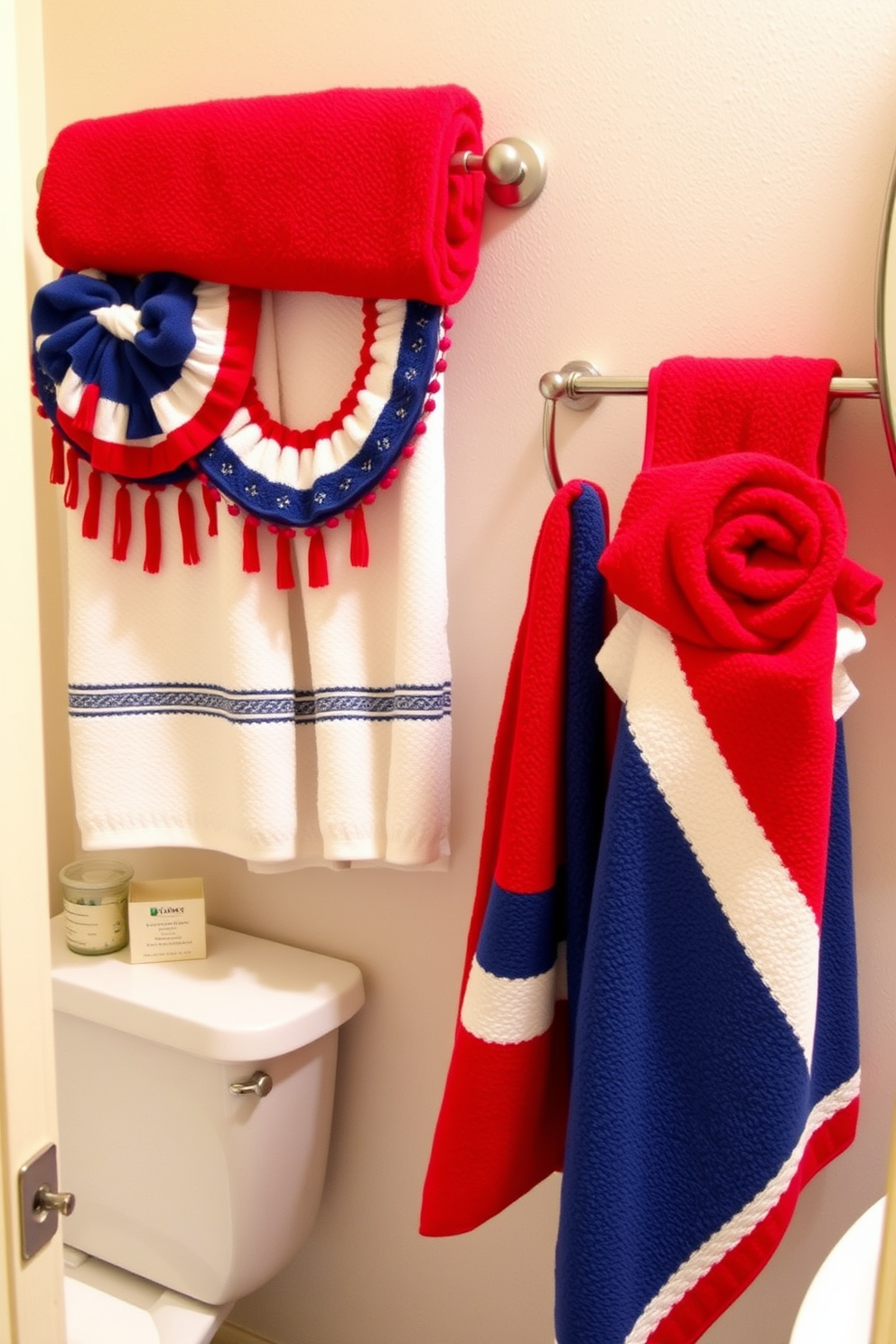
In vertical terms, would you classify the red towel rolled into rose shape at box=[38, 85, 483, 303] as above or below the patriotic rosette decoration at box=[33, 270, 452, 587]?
above

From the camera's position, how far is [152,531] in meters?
1.03

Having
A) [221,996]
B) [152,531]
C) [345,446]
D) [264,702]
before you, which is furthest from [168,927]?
[345,446]

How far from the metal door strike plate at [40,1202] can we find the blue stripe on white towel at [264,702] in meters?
0.41

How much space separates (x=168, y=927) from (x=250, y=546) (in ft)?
1.38

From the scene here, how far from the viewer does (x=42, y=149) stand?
1138mm

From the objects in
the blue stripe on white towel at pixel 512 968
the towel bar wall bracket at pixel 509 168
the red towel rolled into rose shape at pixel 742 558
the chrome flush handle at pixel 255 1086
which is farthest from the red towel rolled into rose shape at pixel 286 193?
the chrome flush handle at pixel 255 1086

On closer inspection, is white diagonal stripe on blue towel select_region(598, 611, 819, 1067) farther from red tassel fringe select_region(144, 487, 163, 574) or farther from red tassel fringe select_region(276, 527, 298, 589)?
red tassel fringe select_region(144, 487, 163, 574)

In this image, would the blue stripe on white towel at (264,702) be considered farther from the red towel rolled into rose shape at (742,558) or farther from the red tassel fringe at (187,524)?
the red towel rolled into rose shape at (742,558)

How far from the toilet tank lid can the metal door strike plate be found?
324mm

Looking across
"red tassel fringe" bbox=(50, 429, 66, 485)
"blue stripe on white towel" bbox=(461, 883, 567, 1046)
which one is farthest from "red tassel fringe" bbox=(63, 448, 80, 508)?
"blue stripe on white towel" bbox=(461, 883, 567, 1046)

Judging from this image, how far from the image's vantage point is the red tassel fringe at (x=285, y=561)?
0.97 metres

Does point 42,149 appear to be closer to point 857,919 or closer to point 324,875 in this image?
point 324,875

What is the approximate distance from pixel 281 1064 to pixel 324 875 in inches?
7.5

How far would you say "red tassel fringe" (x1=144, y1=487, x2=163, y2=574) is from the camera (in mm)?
1024
